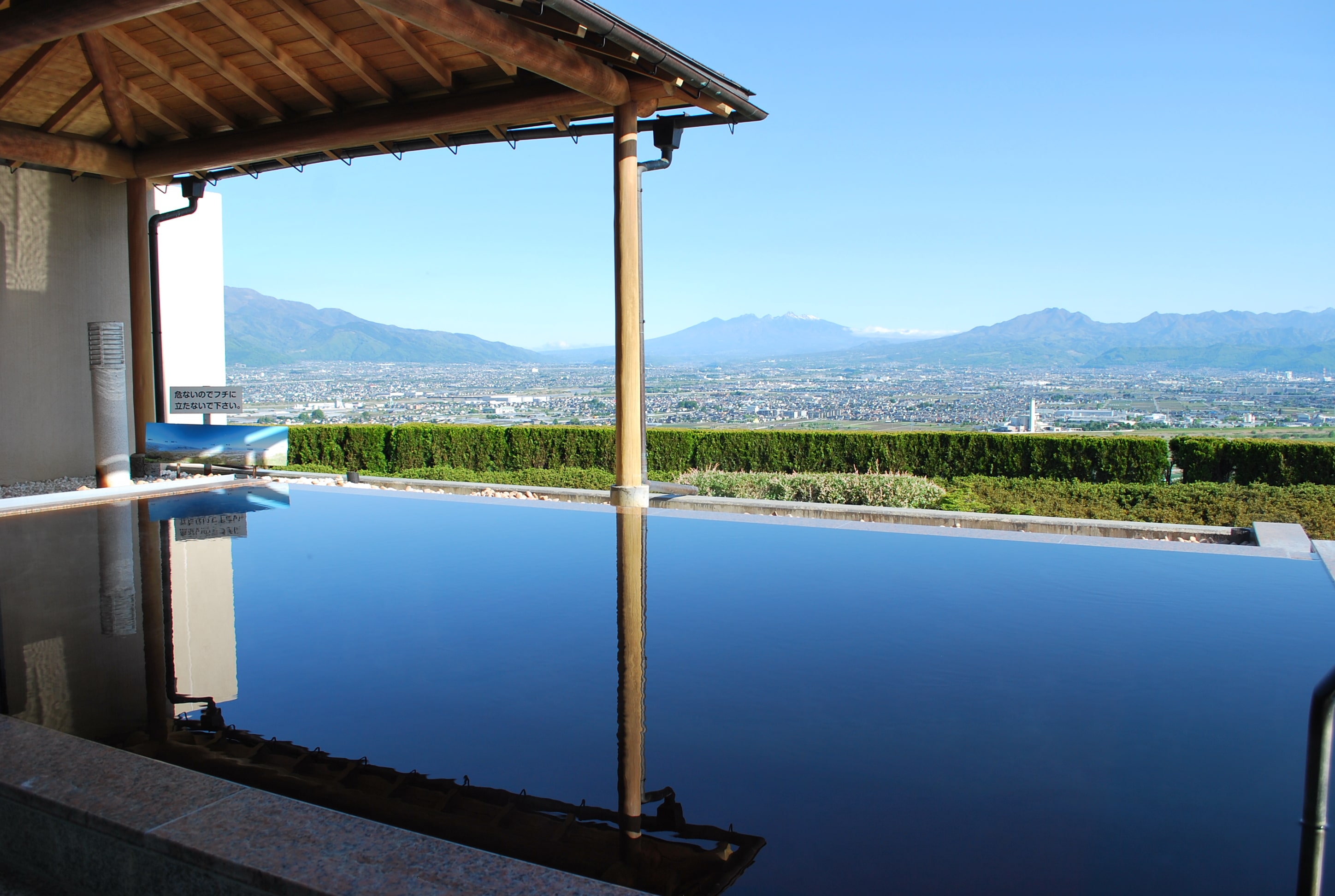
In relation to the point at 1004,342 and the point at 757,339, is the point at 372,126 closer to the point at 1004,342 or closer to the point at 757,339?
the point at 1004,342

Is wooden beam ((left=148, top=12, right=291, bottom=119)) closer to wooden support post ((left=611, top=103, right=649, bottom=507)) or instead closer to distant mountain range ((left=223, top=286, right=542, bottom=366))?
wooden support post ((left=611, top=103, right=649, bottom=507))

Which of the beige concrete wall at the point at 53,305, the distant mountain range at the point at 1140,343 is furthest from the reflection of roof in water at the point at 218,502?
the distant mountain range at the point at 1140,343

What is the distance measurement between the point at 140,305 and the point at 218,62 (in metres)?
3.78

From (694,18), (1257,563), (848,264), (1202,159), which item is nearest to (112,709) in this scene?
(1257,563)

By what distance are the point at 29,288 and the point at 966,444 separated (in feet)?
40.8

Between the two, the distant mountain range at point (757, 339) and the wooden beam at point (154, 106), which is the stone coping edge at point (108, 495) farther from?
the distant mountain range at point (757, 339)

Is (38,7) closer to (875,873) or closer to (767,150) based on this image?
(875,873)

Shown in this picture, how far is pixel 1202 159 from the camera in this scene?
43.3 m

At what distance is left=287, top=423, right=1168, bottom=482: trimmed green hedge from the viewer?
11.8 meters

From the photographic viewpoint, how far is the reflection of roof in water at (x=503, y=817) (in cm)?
205

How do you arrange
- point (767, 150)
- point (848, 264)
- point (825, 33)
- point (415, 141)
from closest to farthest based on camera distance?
point (415, 141) < point (825, 33) < point (767, 150) < point (848, 264)

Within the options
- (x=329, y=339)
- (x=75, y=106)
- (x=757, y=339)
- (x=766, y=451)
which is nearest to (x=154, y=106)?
(x=75, y=106)

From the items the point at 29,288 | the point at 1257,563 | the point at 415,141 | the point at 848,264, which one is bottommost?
the point at 1257,563

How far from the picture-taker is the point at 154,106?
1041cm
